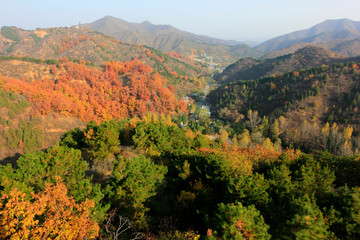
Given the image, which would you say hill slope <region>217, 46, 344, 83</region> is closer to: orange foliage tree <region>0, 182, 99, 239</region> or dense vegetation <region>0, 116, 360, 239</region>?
dense vegetation <region>0, 116, 360, 239</region>

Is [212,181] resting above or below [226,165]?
below

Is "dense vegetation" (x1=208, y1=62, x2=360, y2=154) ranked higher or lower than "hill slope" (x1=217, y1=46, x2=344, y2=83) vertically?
lower

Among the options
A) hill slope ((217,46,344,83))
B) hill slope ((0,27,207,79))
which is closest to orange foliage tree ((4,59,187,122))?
hill slope ((0,27,207,79))

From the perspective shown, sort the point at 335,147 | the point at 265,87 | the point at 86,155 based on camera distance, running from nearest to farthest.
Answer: the point at 86,155
the point at 335,147
the point at 265,87

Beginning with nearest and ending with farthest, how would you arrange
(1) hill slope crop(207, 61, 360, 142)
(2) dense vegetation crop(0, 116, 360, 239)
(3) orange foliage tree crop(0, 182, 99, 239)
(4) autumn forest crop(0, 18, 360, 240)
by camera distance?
(3) orange foliage tree crop(0, 182, 99, 239) < (2) dense vegetation crop(0, 116, 360, 239) < (4) autumn forest crop(0, 18, 360, 240) < (1) hill slope crop(207, 61, 360, 142)

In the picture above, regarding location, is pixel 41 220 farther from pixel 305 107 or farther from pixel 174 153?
pixel 305 107

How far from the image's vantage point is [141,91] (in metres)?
101

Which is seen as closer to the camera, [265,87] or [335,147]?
[335,147]

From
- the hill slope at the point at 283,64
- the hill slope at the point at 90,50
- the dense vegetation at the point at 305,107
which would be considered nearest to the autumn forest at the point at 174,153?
the dense vegetation at the point at 305,107

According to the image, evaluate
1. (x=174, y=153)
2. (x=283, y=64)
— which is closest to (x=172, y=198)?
(x=174, y=153)

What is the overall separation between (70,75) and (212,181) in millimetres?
Answer: 105536

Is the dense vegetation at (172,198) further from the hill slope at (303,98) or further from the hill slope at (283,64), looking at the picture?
the hill slope at (283,64)

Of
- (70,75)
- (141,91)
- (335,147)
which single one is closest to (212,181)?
(335,147)

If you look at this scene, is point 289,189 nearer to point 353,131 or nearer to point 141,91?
point 353,131
